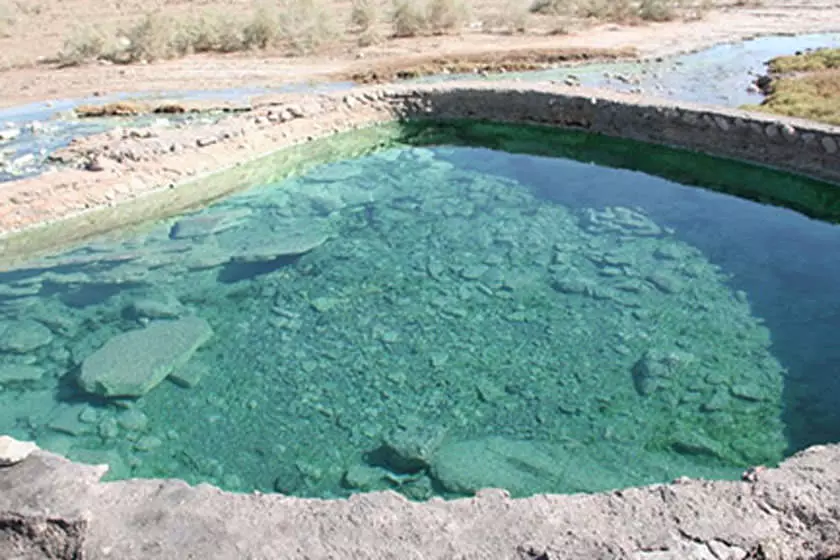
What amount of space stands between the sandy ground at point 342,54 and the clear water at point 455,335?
749 cm

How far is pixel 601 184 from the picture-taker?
9656mm

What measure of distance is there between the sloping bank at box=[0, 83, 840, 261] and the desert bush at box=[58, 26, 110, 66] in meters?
7.79

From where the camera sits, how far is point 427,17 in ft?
68.2

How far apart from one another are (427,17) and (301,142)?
10.2 metres

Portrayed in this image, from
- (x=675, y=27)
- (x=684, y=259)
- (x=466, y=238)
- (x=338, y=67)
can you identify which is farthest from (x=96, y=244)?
(x=675, y=27)

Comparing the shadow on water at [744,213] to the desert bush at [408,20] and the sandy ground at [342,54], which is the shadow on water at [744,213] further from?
the desert bush at [408,20]

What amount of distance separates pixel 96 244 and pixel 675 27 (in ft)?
56.7

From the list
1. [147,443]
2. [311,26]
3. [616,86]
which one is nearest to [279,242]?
[147,443]

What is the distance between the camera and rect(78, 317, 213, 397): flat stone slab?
5.87 meters

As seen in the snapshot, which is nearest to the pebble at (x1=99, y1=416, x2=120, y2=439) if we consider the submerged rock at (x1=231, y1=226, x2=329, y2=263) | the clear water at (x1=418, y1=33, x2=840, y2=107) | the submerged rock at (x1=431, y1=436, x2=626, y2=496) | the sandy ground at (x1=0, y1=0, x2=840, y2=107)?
the submerged rock at (x1=431, y1=436, x2=626, y2=496)

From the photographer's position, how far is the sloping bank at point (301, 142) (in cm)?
923

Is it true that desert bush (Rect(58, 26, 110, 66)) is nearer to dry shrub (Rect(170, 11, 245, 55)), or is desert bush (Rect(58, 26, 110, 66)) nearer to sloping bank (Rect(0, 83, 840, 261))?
dry shrub (Rect(170, 11, 245, 55))

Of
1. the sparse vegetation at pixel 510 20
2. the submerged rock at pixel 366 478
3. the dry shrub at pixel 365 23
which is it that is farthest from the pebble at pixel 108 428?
the sparse vegetation at pixel 510 20

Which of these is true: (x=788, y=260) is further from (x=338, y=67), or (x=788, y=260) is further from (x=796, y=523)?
(x=338, y=67)
